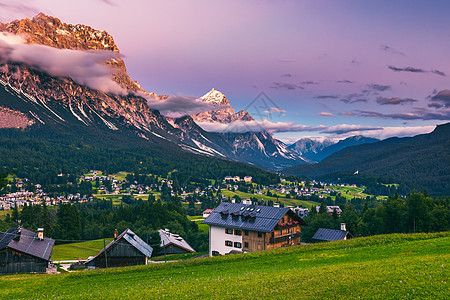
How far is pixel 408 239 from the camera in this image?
4256 cm

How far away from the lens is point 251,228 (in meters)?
67.8

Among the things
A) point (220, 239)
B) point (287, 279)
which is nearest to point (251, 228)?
point (220, 239)

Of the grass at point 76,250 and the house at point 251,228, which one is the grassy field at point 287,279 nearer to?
the house at point 251,228

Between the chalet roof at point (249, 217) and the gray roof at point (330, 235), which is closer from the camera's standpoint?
the chalet roof at point (249, 217)

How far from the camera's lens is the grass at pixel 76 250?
285ft

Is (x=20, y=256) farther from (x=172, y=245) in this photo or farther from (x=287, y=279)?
(x=287, y=279)

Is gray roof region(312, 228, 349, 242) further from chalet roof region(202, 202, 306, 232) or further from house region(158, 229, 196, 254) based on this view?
house region(158, 229, 196, 254)

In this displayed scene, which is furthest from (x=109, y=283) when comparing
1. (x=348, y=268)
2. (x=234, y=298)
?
(x=348, y=268)

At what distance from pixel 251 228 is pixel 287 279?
44365 mm

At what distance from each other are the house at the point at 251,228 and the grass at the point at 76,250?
3940 cm

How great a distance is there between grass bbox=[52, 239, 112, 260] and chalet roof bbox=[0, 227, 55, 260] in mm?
14630

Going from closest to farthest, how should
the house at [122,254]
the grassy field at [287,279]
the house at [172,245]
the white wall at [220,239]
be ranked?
1. the grassy field at [287,279]
2. the house at [122,254]
3. the white wall at [220,239]
4. the house at [172,245]

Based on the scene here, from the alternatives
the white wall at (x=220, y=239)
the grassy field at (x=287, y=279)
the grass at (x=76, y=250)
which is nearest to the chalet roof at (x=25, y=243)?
the grass at (x=76, y=250)

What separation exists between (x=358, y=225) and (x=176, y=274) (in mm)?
66890
